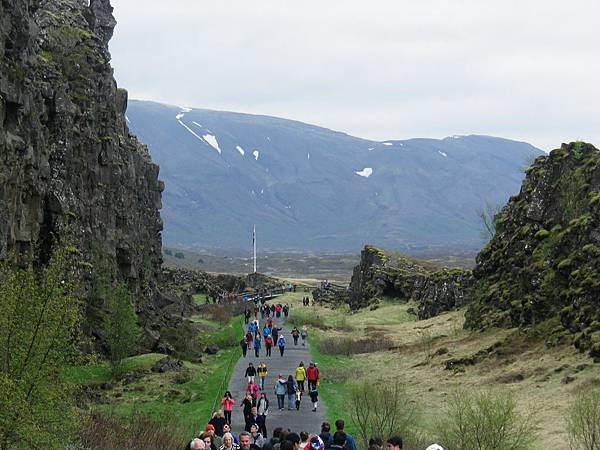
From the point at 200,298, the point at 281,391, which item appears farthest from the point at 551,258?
the point at 200,298

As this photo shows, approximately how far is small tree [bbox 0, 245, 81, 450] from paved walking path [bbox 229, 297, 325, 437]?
11.6 meters

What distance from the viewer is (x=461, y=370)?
4906cm

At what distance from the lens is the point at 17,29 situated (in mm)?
42875

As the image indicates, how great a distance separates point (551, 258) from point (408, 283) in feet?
167

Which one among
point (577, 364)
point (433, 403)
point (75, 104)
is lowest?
point (433, 403)

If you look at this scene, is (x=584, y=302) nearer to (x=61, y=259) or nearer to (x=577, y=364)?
(x=577, y=364)

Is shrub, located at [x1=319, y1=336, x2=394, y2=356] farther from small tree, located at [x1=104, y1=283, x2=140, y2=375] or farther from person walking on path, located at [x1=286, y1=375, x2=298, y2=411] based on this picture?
person walking on path, located at [x1=286, y1=375, x2=298, y2=411]

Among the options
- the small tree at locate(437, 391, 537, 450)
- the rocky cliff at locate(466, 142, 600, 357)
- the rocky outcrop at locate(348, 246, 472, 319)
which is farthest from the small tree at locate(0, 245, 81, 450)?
the rocky outcrop at locate(348, 246, 472, 319)

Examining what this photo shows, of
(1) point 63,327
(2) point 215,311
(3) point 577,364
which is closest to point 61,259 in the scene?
(1) point 63,327

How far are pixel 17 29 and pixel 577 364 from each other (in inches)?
1247

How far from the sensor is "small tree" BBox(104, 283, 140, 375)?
5203 centimetres

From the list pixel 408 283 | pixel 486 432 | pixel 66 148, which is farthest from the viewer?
pixel 408 283

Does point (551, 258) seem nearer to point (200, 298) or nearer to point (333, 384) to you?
point (333, 384)

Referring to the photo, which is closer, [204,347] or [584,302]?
[584,302]
